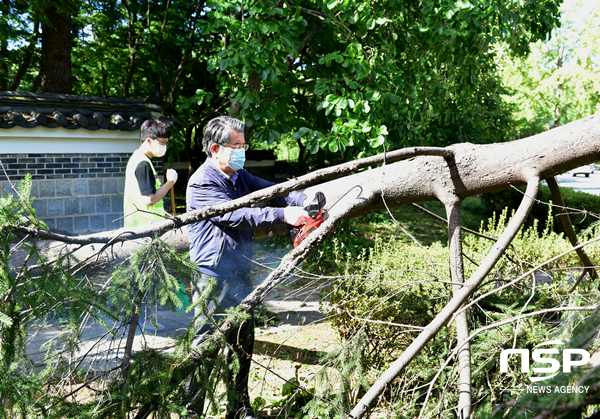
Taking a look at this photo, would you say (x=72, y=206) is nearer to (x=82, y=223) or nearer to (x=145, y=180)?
(x=82, y=223)

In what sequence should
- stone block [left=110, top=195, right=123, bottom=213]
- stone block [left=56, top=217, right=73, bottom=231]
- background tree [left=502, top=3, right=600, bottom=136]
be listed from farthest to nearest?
1. background tree [left=502, top=3, right=600, bottom=136]
2. stone block [left=110, top=195, right=123, bottom=213]
3. stone block [left=56, top=217, right=73, bottom=231]

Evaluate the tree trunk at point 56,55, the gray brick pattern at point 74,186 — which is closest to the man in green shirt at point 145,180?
the gray brick pattern at point 74,186

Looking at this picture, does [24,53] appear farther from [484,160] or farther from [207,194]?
[484,160]

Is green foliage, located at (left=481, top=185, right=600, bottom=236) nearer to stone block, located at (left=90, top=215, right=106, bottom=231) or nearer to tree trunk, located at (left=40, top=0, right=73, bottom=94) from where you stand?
stone block, located at (left=90, top=215, right=106, bottom=231)

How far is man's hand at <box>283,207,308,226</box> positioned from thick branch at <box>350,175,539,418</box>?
90 cm

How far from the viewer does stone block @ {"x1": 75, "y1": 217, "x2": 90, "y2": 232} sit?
6715 millimetres

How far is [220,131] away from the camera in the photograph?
3.05 m

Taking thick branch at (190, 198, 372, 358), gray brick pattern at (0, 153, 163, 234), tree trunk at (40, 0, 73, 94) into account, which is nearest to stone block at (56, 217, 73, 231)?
gray brick pattern at (0, 153, 163, 234)

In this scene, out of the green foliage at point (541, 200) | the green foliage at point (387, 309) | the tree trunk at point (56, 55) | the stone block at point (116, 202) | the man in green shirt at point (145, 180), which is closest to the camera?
the green foliage at point (387, 309)

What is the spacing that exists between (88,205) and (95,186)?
29 cm

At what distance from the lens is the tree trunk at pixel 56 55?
27.4 ft

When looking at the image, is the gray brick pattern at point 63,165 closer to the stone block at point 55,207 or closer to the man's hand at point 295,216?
the stone block at point 55,207

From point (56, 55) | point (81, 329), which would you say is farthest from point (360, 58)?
point (56, 55)

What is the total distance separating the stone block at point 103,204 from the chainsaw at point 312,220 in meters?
5.07
